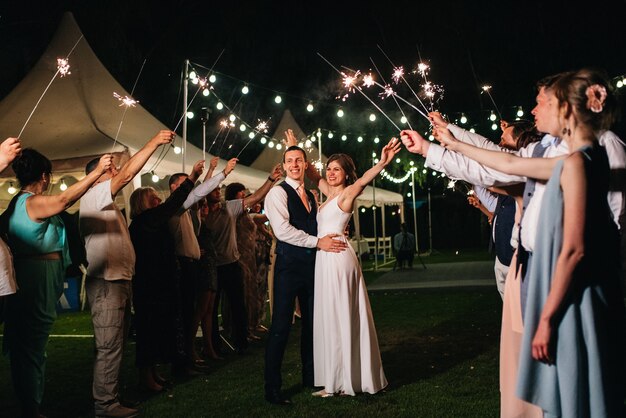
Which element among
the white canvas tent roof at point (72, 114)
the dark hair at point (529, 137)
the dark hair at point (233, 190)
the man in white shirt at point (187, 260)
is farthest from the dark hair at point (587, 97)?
the white canvas tent roof at point (72, 114)

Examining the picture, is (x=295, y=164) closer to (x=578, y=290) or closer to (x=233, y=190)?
(x=233, y=190)

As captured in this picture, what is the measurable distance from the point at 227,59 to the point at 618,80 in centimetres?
1615

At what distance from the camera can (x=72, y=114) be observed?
10195mm

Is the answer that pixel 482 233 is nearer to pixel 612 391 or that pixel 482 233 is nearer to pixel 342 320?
pixel 342 320

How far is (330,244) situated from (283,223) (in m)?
0.43

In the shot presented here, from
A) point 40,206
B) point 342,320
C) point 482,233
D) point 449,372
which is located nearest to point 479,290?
point 449,372

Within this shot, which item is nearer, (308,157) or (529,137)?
(529,137)

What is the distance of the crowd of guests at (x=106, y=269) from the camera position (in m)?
4.17

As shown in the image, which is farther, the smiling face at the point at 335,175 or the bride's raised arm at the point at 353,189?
the smiling face at the point at 335,175

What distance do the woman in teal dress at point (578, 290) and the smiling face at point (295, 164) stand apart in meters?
2.76

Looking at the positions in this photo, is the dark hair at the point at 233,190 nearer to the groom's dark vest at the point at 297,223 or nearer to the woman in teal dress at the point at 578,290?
the groom's dark vest at the point at 297,223

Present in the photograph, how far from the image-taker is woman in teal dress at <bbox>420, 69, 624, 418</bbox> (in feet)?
7.56

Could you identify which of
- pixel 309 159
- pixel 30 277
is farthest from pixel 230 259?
pixel 309 159

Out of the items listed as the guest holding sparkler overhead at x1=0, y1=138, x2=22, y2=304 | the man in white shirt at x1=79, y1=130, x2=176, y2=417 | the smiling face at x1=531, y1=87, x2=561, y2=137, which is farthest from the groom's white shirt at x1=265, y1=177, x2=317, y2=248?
the smiling face at x1=531, y1=87, x2=561, y2=137
